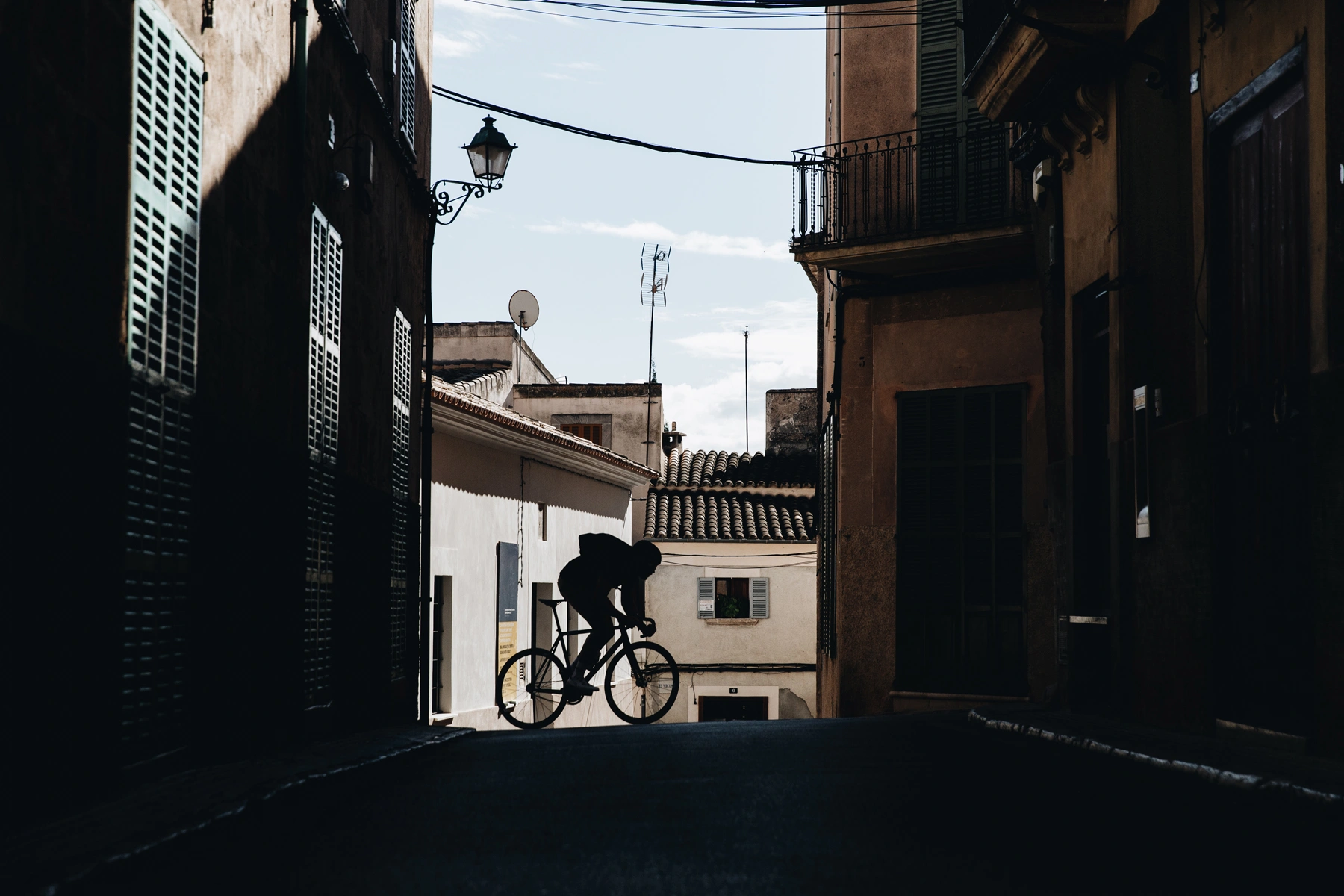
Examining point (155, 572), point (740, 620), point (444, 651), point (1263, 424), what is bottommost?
point (740, 620)

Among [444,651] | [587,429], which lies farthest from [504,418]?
[587,429]

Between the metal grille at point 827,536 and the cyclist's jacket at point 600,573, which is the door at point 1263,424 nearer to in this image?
the cyclist's jacket at point 600,573

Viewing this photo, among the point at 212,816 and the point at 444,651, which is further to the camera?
the point at 444,651

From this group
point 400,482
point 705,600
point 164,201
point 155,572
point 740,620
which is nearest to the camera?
point 155,572

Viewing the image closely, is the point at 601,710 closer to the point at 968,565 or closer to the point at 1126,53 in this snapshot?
the point at 968,565

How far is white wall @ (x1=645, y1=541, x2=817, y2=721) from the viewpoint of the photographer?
114 feet

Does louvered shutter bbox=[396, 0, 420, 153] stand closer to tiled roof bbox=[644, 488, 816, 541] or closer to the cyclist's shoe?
the cyclist's shoe

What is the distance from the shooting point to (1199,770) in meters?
6.74

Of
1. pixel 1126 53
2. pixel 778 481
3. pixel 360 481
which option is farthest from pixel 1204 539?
pixel 778 481

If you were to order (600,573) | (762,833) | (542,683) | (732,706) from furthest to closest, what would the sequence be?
(732,706) < (542,683) < (600,573) < (762,833)

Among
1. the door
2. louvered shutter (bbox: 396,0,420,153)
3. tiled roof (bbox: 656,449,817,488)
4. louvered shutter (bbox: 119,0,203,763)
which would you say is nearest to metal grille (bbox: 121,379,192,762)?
louvered shutter (bbox: 119,0,203,763)

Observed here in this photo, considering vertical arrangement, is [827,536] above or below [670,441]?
below

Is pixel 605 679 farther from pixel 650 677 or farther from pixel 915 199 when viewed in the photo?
pixel 915 199

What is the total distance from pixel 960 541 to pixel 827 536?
20.0 ft
